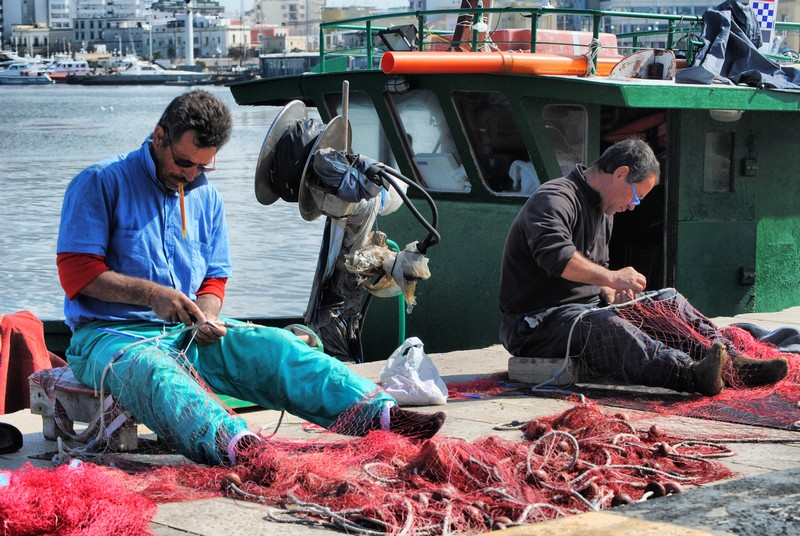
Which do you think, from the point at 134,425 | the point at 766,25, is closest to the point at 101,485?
the point at 134,425

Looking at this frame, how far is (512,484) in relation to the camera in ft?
13.0

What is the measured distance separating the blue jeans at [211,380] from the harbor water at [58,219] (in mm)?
12892

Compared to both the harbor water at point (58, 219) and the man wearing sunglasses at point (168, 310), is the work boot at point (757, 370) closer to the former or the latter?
the man wearing sunglasses at point (168, 310)

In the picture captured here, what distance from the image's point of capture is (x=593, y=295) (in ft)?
20.6

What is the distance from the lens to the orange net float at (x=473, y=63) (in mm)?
8398

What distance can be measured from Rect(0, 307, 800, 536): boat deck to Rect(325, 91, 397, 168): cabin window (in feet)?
14.8

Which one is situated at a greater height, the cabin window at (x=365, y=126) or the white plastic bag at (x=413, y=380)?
the cabin window at (x=365, y=126)

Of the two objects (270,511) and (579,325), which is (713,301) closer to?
(579,325)

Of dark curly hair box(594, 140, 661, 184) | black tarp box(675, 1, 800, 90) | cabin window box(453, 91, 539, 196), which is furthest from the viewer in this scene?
A: cabin window box(453, 91, 539, 196)

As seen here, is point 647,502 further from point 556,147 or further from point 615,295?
point 556,147

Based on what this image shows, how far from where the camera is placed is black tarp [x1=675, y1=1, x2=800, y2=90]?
8.81m

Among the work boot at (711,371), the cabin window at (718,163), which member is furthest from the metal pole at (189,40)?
the work boot at (711,371)

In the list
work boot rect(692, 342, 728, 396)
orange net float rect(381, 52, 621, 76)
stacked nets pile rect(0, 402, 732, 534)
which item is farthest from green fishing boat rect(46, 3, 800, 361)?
stacked nets pile rect(0, 402, 732, 534)

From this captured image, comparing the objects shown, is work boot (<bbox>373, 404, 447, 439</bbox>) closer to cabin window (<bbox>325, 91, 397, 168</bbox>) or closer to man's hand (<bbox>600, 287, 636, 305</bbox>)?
man's hand (<bbox>600, 287, 636, 305</bbox>)
